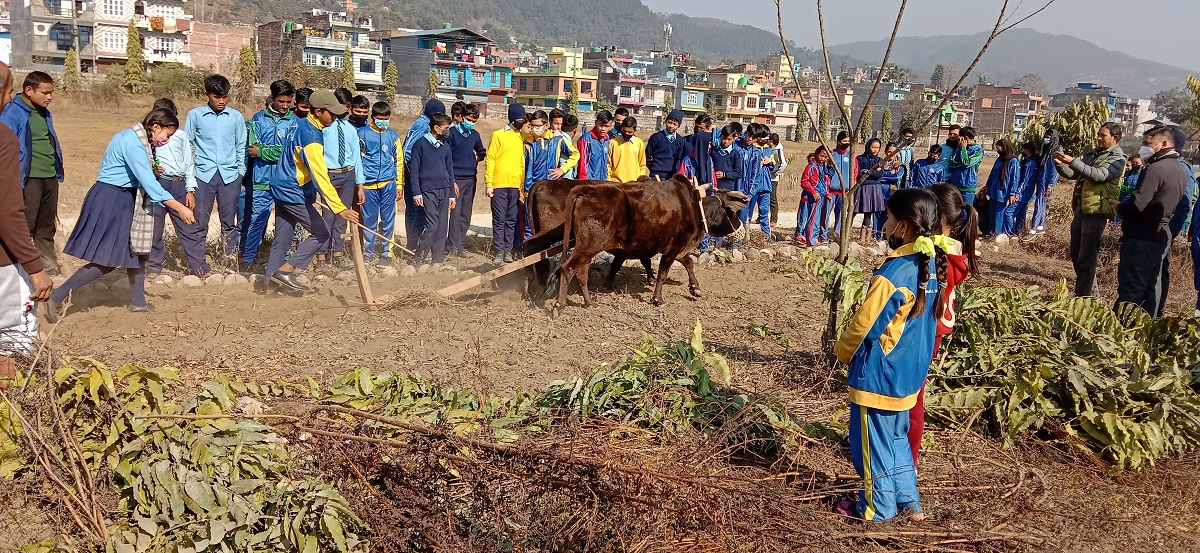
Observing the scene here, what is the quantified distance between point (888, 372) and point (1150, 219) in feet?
17.3

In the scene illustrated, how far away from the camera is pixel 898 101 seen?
92.4m

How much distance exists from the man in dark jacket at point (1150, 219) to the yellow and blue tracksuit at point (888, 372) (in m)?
4.85

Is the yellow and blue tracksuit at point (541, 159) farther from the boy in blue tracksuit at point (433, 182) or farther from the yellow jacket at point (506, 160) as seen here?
the boy in blue tracksuit at point (433, 182)

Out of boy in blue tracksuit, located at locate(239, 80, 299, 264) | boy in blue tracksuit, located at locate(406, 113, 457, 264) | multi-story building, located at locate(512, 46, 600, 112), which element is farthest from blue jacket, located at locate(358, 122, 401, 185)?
multi-story building, located at locate(512, 46, 600, 112)

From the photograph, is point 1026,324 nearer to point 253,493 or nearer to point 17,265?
point 253,493

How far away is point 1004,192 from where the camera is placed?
13273mm

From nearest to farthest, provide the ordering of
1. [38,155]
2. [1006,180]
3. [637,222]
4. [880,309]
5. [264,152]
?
[880,309]
[38,155]
[637,222]
[264,152]
[1006,180]

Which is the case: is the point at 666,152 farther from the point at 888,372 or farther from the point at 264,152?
the point at 888,372

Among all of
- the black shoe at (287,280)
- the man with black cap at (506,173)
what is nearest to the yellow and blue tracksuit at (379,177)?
the man with black cap at (506,173)

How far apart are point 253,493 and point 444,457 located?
2.60 feet

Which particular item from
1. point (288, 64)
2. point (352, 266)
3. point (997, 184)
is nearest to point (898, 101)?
point (288, 64)

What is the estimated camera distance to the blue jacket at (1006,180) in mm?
13156

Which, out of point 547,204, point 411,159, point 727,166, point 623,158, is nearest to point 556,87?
point 727,166

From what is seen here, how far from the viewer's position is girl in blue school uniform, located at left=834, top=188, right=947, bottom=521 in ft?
12.5
